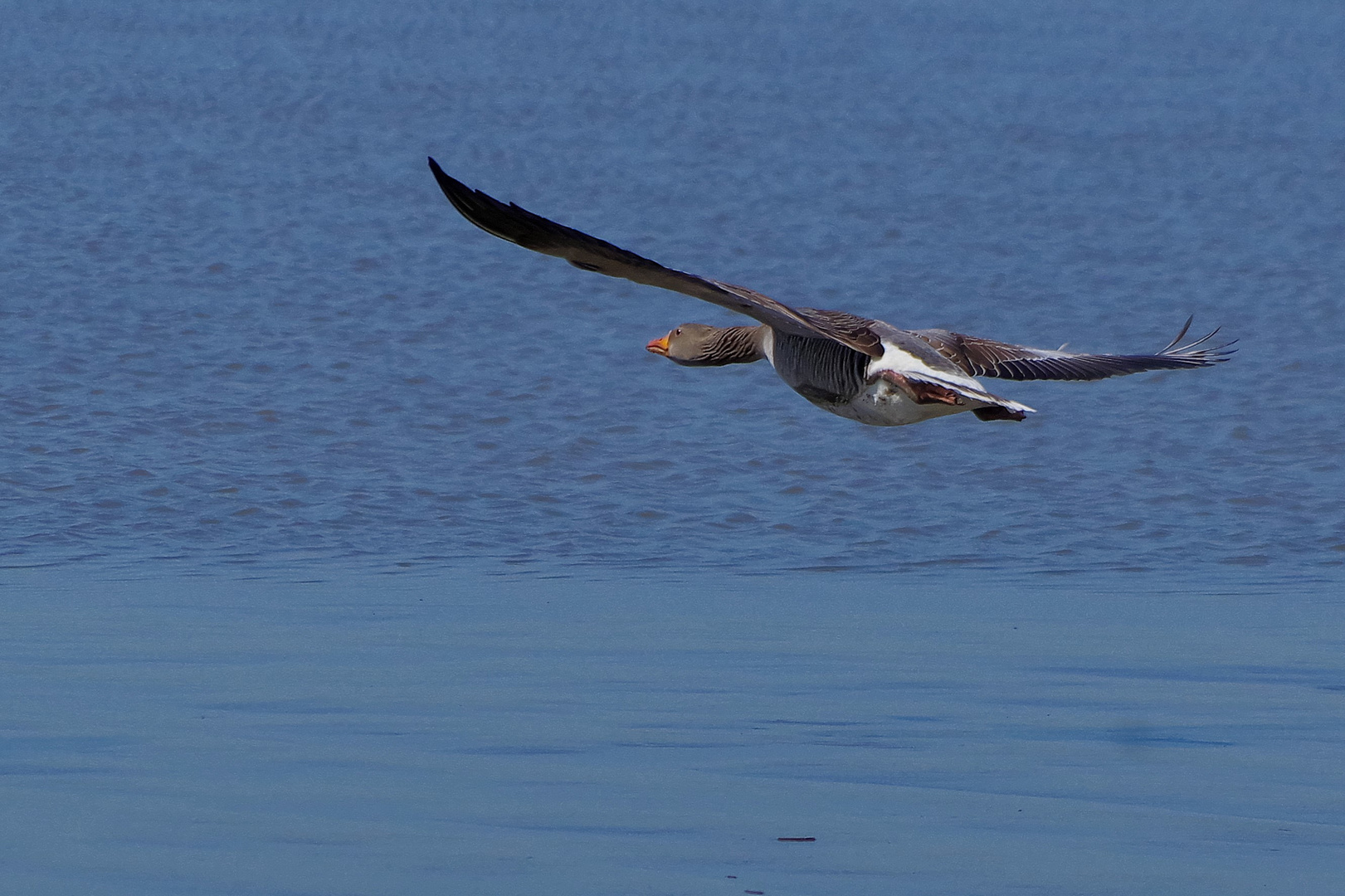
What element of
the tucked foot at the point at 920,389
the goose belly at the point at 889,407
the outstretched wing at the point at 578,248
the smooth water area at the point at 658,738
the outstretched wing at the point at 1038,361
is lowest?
the smooth water area at the point at 658,738

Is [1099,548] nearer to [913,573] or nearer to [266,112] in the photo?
[913,573]

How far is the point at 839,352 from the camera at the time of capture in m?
7.59

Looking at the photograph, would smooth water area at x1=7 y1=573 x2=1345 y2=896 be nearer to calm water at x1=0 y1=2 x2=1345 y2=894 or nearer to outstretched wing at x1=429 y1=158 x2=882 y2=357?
calm water at x1=0 y1=2 x2=1345 y2=894

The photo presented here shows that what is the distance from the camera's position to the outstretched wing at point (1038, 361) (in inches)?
318

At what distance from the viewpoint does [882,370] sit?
7.45 m

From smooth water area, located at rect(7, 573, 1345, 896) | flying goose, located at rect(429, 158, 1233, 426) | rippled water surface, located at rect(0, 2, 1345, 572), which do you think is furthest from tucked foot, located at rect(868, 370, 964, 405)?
rippled water surface, located at rect(0, 2, 1345, 572)

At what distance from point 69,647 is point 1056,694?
3.65m

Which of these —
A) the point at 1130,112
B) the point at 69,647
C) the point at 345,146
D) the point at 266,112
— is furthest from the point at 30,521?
the point at 1130,112

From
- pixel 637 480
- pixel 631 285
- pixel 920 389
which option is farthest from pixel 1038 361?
pixel 631 285

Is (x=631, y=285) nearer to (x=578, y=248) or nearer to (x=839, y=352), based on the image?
(x=839, y=352)

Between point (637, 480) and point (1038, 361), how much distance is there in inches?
149

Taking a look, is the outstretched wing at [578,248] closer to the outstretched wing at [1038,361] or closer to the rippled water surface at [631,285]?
the outstretched wing at [1038,361]

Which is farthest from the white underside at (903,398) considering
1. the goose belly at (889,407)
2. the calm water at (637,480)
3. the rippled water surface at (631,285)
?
the rippled water surface at (631,285)

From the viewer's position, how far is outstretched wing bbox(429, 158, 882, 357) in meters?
5.99
